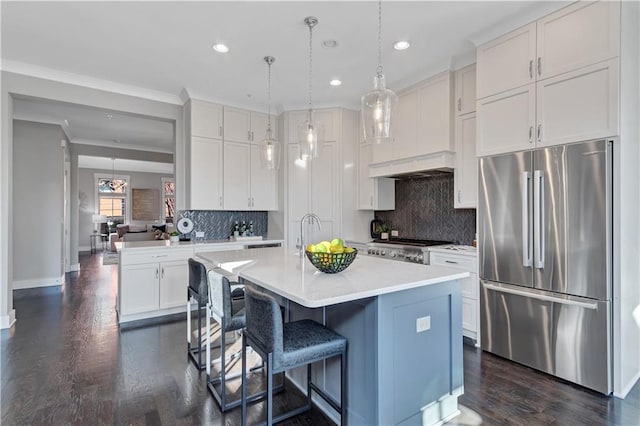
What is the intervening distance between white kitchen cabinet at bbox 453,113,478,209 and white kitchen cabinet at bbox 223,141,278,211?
2617 millimetres

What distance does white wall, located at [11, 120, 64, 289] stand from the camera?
534 centimetres

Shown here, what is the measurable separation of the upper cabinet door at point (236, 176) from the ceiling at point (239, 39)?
2.80ft

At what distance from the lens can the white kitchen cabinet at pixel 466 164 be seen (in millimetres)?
3426

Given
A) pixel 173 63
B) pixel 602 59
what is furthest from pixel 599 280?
pixel 173 63

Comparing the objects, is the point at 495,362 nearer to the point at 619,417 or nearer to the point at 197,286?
the point at 619,417

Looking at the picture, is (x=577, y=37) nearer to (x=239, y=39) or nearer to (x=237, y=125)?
(x=239, y=39)

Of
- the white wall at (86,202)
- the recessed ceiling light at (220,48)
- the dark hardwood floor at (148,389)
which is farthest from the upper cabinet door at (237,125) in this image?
the white wall at (86,202)

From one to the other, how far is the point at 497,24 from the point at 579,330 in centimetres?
251

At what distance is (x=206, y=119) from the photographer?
176 inches

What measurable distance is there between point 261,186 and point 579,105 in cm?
380

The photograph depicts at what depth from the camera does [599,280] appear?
2279 mm

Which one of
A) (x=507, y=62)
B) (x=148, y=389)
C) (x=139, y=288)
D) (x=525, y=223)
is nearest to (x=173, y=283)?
(x=139, y=288)

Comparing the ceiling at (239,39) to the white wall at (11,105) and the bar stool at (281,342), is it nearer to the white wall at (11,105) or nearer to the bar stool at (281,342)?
the white wall at (11,105)

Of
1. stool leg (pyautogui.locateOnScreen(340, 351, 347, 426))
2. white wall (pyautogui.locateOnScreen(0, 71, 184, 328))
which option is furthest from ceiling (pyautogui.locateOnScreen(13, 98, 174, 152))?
stool leg (pyautogui.locateOnScreen(340, 351, 347, 426))
